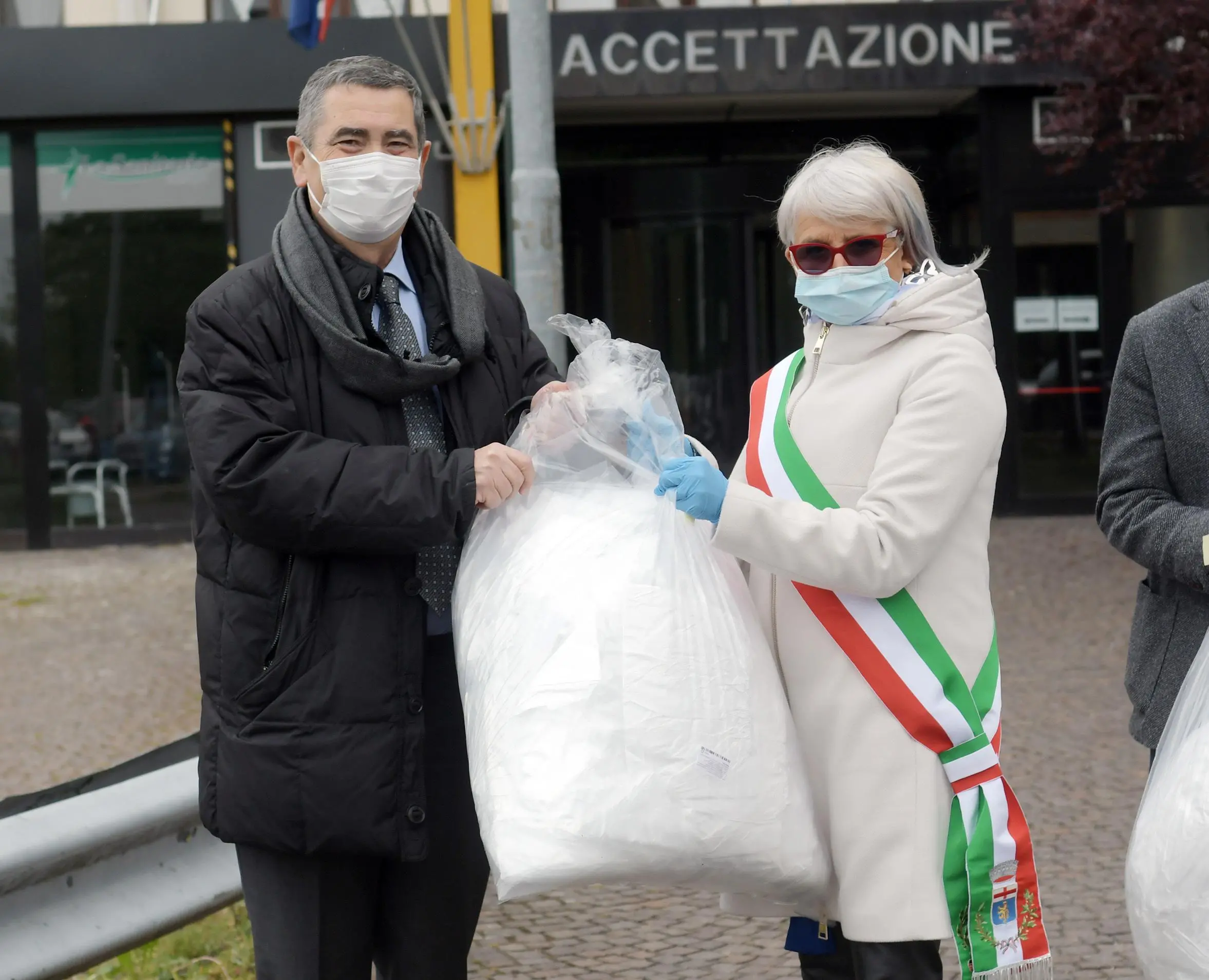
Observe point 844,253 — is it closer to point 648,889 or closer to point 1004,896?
point 1004,896

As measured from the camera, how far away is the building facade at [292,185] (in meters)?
12.8

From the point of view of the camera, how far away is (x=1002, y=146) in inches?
527

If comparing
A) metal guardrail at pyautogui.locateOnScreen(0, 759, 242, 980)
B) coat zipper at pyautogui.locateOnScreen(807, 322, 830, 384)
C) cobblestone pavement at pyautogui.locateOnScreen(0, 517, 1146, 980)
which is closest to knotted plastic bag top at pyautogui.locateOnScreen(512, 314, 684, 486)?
coat zipper at pyautogui.locateOnScreen(807, 322, 830, 384)

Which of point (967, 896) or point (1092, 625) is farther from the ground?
point (967, 896)

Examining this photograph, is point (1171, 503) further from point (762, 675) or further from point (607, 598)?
point (607, 598)

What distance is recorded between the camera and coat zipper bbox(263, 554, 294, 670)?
248cm

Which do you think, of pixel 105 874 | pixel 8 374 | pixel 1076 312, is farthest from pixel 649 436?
pixel 8 374

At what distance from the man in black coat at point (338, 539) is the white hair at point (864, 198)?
523 millimetres

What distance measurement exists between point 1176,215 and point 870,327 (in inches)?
475

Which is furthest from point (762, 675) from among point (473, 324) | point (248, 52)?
point (248, 52)

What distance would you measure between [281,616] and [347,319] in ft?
1.58

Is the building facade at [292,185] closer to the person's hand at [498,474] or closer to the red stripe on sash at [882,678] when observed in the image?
the person's hand at [498,474]

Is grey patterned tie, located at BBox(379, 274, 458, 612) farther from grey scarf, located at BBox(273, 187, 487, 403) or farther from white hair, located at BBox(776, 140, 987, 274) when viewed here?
white hair, located at BBox(776, 140, 987, 274)

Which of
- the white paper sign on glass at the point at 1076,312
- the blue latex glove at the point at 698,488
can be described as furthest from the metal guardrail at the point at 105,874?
the white paper sign on glass at the point at 1076,312
